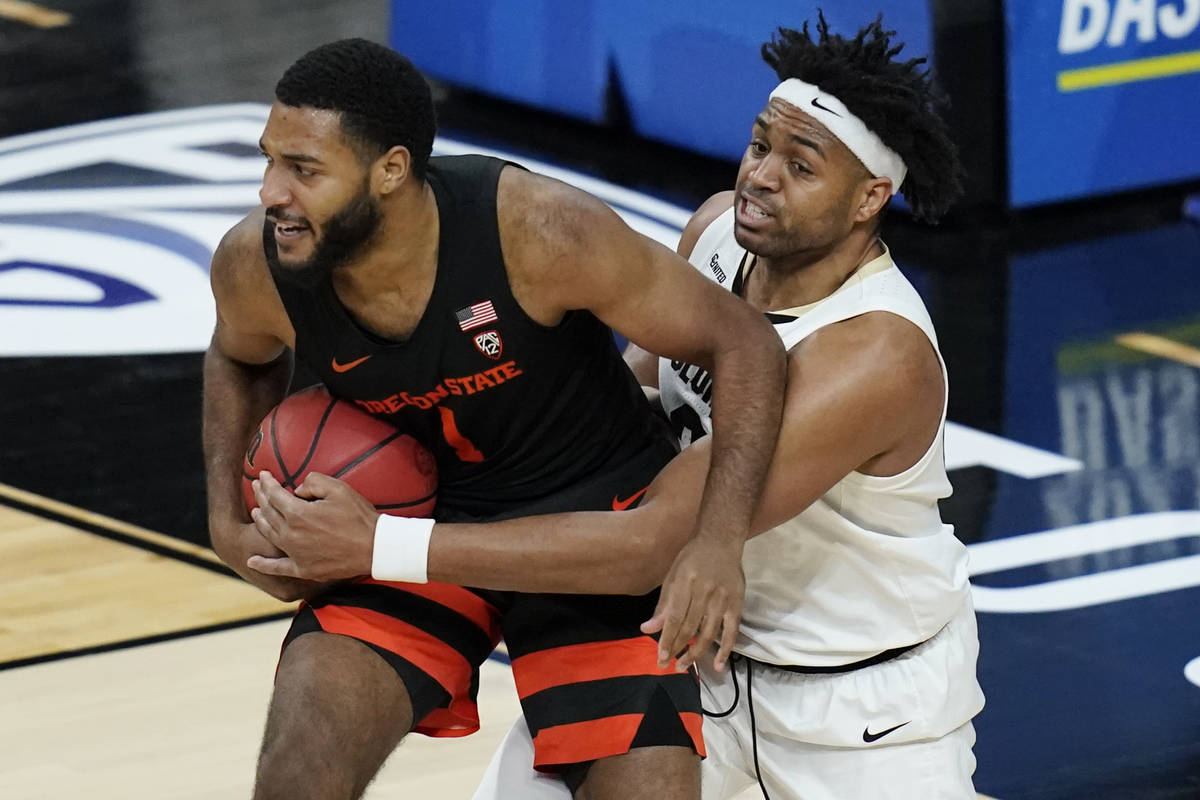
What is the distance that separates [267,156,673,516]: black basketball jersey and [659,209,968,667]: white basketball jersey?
0.81 feet

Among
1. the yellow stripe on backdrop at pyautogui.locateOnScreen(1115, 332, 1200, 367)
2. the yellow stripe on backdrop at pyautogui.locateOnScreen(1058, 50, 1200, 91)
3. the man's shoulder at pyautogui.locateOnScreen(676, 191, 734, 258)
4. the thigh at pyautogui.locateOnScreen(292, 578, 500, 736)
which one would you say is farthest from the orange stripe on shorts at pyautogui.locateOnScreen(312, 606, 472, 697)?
the yellow stripe on backdrop at pyautogui.locateOnScreen(1058, 50, 1200, 91)

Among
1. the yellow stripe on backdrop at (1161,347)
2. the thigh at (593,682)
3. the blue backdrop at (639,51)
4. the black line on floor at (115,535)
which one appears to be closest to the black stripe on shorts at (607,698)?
the thigh at (593,682)

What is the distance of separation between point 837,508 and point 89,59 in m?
8.33

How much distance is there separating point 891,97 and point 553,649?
1143 millimetres

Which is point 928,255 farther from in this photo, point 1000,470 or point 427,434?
point 427,434

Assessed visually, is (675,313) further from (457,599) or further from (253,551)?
(253,551)

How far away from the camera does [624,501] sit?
3756 millimetres

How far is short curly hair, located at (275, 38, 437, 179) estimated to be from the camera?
3406mm

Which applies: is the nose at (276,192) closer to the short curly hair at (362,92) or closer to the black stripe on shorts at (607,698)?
the short curly hair at (362,92)

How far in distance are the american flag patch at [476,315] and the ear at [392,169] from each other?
0.76 ft

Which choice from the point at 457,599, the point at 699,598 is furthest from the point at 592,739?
the point at 699,598

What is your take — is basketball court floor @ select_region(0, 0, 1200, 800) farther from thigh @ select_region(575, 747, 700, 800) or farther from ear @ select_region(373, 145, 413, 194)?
ear @ select_region(373, 145, 413, 194)

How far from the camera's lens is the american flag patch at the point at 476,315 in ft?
11.6

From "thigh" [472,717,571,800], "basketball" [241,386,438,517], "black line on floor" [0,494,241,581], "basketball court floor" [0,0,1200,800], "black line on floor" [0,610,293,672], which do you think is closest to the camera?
"basketball" [241,386,438,517]
